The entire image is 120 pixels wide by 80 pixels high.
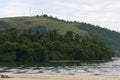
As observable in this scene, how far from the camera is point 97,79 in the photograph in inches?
2616

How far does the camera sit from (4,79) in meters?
61.8

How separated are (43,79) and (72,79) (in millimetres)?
4758

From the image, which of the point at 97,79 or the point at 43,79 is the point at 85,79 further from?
the point at 43,79

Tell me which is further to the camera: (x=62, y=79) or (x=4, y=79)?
(x=62, y=79)

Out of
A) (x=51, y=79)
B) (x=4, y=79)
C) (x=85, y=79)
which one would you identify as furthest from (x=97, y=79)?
(x=4, y=79)

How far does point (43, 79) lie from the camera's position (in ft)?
218

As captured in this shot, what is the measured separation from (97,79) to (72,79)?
4115 mm

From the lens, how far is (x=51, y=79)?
6606 centimetres

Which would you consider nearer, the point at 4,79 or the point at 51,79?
the point at 4,79

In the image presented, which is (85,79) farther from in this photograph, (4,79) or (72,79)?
(4,79)

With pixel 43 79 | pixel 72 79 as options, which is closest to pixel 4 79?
pixel 43 79

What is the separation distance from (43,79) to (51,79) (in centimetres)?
134

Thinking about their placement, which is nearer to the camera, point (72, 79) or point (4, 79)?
point (4, 79)

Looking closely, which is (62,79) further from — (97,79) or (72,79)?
(97,79)
